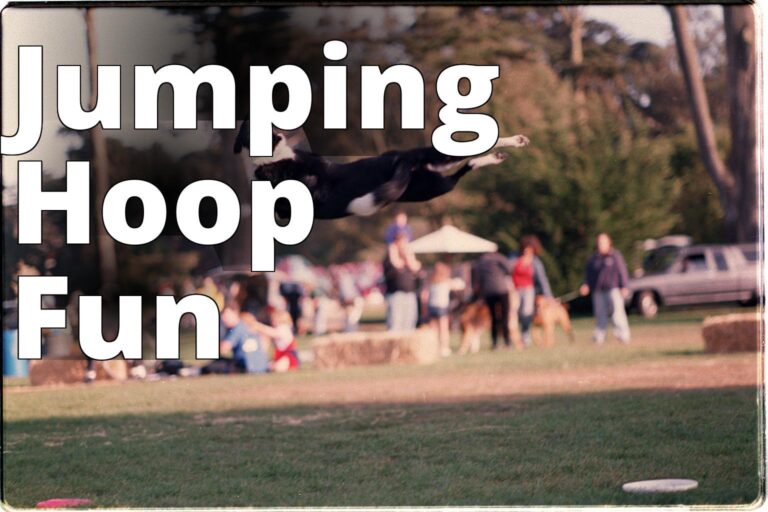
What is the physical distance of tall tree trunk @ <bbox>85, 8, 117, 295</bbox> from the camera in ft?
13.6

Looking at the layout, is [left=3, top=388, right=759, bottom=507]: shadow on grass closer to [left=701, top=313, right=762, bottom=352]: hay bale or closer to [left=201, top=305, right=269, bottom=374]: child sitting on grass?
[left=701, top=313, right=762, bottom=352]: hay bale

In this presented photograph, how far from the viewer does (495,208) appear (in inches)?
290

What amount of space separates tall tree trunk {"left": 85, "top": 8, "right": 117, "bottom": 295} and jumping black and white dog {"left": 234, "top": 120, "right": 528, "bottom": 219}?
1.57ft

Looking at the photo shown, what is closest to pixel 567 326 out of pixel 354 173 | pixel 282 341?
pixel 282 341

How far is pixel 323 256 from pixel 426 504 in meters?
3.19

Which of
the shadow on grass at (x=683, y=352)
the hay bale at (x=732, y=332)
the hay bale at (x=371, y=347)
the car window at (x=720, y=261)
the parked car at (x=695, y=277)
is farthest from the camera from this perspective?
the hay bale at (x=371, y=347)

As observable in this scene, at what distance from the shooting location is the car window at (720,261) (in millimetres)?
5715

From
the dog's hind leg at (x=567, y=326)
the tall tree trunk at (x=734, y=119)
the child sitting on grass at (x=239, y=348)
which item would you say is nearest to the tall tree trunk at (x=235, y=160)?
the tall tree trunk at (x=734, y=119)

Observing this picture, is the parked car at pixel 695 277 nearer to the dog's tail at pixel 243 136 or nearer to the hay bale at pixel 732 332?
A: the hay bale at pixel 732 332

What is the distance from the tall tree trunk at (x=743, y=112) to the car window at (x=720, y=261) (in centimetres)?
42

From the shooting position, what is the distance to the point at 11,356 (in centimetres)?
414

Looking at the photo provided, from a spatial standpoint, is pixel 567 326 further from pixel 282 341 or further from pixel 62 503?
pixel 62 503

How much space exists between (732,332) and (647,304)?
3.62ft

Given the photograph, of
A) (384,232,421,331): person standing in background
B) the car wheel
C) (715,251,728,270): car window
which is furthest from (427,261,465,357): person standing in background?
(715,251,728,270): car window
